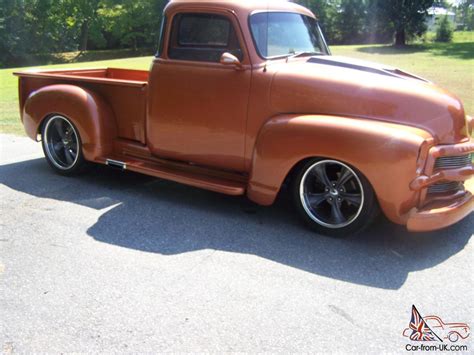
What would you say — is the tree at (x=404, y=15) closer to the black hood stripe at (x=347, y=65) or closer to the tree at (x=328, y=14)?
the tree at (x=328, y=14)

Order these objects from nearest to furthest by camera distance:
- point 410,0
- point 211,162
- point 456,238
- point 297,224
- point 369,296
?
point 369,296 → point 456,238 → point 297,224 → point 211,162 → point 410,0

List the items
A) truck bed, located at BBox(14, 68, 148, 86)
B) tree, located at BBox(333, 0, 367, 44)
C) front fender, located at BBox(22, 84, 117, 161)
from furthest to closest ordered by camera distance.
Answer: tree, located at BBox(333, 0, 367, 44) → truck bed, located at BBox(14, 68, 148, 86) → front fender, located at BBox(22, 84, 117, 161)

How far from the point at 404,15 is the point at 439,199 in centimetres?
3301

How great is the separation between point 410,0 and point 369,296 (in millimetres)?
33646

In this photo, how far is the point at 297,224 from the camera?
4324 millimetres

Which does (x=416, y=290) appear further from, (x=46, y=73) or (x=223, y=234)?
(x=46, y=73)

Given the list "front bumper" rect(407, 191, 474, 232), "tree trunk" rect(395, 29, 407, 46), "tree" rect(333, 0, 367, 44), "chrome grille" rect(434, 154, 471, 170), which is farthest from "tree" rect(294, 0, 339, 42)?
"front bumper" rect(407, 191, 474, 232)

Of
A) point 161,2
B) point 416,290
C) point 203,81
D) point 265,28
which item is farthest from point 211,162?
point 161,2

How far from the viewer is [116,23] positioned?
46281mm

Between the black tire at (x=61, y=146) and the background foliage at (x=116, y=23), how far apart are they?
32020 mm

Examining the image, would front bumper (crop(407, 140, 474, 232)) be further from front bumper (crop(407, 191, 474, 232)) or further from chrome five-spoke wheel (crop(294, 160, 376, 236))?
chrome five-spoke wheel (crop(294, 160, 376, 236))

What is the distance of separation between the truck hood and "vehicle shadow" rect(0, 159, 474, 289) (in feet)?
2.98

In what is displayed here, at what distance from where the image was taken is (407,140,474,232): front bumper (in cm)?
360

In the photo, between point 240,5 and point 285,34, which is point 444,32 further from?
point 240,5
